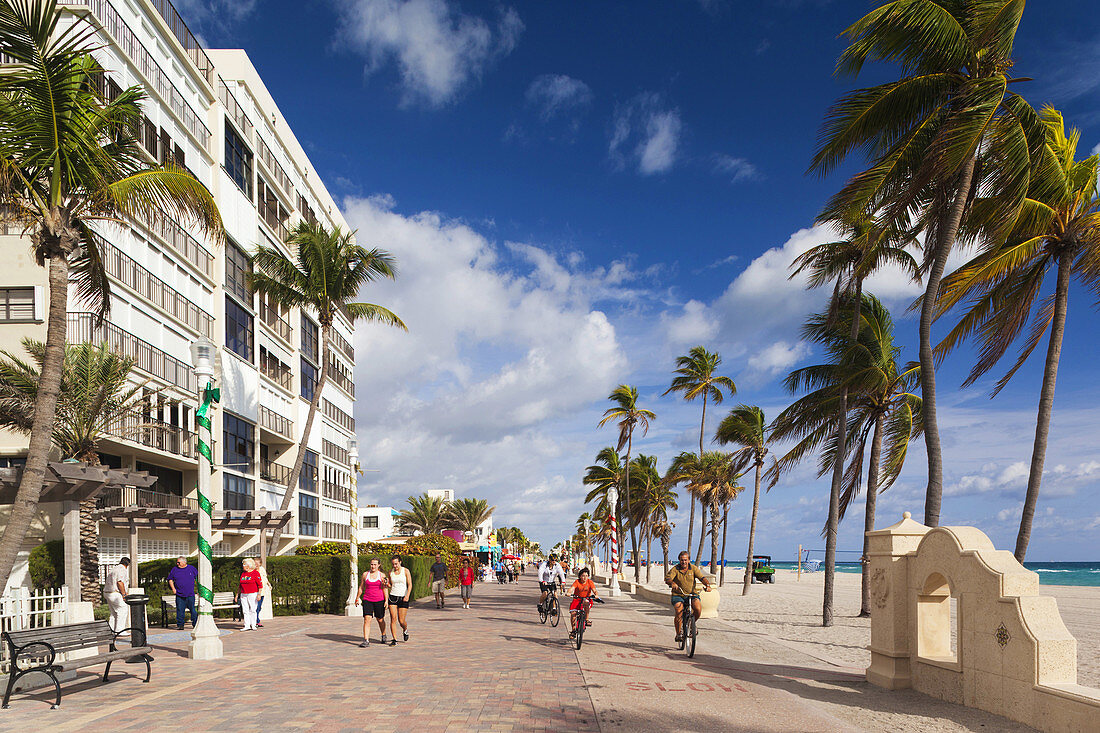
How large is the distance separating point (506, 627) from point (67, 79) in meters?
14.9

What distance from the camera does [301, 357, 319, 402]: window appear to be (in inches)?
1668

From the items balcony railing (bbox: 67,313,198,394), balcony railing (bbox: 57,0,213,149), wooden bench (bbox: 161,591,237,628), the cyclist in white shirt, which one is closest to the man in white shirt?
wooden bench (bbox: 161,591,237,628)

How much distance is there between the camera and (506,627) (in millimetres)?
19969

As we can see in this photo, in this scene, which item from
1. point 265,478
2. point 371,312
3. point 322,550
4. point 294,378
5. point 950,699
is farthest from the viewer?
point 294,378

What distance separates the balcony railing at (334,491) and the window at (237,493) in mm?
8451

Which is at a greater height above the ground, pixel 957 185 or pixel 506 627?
pixel 957 185

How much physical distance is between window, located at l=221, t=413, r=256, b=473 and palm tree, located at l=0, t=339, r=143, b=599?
34.0ft

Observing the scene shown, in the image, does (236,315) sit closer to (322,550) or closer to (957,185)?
(322,550)

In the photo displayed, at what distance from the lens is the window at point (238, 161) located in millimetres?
33656

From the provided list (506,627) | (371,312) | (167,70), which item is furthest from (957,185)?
(167,70)

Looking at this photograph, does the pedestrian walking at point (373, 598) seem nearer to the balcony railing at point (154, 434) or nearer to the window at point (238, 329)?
the balcony railing at point (154, 434)

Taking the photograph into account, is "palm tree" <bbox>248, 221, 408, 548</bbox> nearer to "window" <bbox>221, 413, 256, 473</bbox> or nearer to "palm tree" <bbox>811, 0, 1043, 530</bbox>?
"window" <bbox>221, 413, 256, 473</bbox>

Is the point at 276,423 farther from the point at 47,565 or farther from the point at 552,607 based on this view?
the point at 552,607

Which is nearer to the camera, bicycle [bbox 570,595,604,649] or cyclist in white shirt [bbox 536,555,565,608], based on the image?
bicycle [bbox 570,595,604,649]
